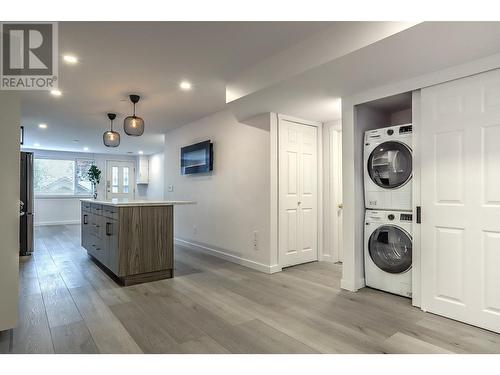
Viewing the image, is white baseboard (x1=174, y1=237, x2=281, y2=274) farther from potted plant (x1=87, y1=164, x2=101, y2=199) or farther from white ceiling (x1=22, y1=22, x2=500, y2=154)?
potted plant (x1=87, y1=164, x2=101, y2=199)

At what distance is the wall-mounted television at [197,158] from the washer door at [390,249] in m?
2.79

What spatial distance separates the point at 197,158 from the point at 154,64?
7.88ft

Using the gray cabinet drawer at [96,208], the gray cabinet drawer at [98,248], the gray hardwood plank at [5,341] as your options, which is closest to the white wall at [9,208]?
the gray hardwood plank at [5,341]

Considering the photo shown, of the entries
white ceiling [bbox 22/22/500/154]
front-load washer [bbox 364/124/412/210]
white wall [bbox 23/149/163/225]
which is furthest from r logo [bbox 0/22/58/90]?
white wall [bbox 23/149/163/225]

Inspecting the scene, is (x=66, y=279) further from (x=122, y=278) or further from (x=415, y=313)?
(x=415, y=313)

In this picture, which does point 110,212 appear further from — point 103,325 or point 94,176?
point 94,176

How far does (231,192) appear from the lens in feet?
14.9

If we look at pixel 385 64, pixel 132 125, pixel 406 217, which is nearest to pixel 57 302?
pixel 132 125

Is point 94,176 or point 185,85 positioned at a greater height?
point 185,85

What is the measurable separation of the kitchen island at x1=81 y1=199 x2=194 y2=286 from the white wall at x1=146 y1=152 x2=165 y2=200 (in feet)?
17.2

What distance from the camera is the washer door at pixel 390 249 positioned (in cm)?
286

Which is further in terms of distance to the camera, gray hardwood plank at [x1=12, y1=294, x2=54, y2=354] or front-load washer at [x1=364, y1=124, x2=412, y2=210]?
front-load washer at [x1=364, y1=124, x2=412, y2=210]

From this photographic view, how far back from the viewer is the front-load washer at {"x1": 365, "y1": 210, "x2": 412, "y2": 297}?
113 inches

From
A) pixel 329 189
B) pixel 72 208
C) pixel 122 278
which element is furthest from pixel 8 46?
pixel 72 208
